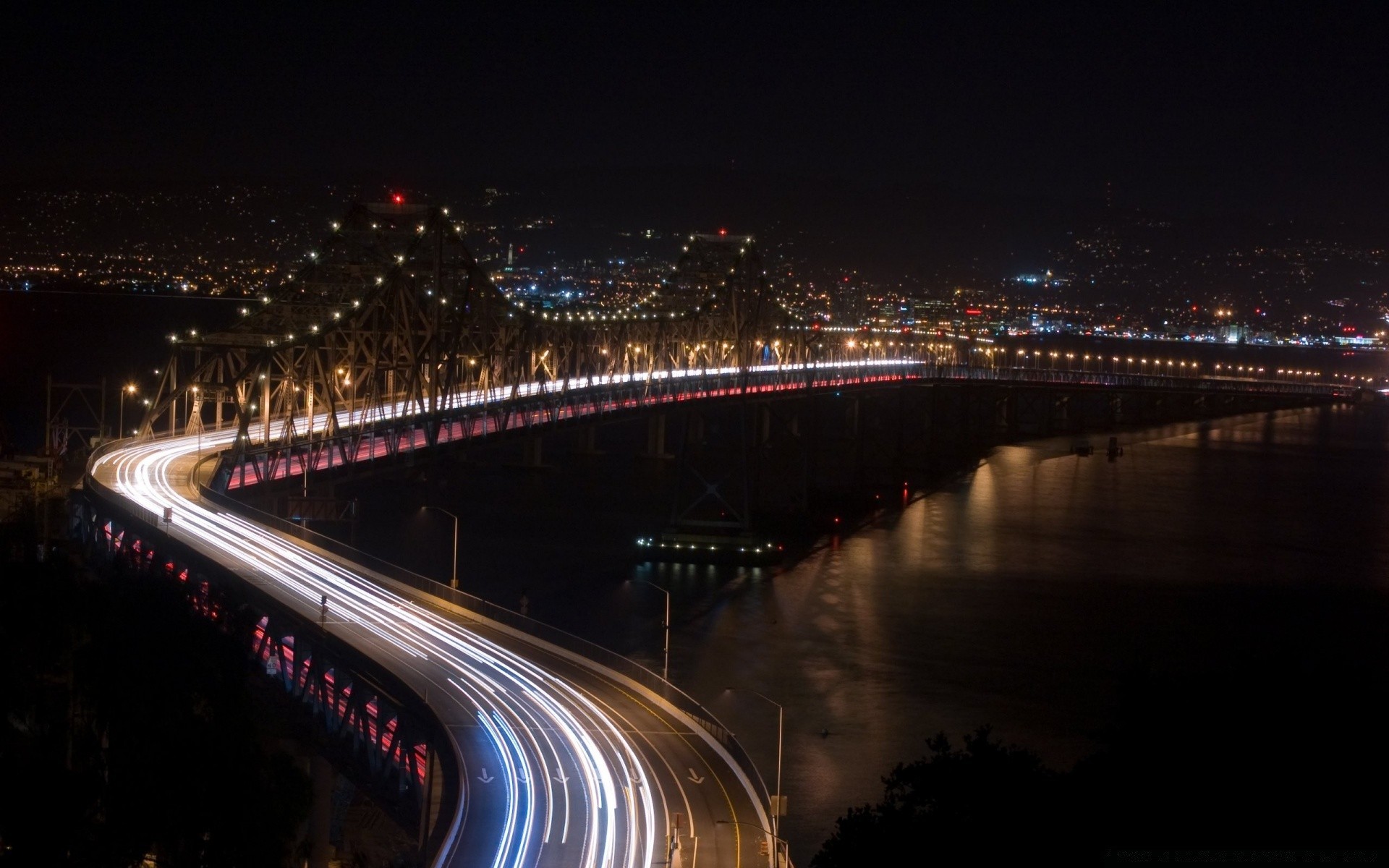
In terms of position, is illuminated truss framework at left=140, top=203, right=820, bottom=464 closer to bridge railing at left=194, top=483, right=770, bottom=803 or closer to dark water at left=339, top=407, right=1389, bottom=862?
dark water at left=339, top=407, right=1389, bottom=862

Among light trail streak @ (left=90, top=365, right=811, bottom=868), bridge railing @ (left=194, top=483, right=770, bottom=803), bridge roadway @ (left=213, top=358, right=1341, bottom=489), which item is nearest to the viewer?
light trail streak @ (left=90, top=365, right=811, bottom=868)

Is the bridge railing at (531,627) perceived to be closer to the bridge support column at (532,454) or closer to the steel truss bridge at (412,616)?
the steel truss bridge at (412,616)

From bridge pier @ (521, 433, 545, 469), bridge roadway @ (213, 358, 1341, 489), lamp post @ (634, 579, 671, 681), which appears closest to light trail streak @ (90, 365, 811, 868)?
lamp post @ (634, 579, 671, 681)

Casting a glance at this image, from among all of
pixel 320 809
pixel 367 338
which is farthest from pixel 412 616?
pixel 367 338

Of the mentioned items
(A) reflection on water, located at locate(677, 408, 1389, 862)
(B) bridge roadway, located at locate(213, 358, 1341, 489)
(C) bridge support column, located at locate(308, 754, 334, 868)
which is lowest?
(A) reflection on water, located at locate(677, 408, 1389, 862)

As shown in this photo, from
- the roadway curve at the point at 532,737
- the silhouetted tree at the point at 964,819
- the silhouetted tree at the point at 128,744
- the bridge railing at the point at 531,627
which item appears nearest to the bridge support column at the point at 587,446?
the bridge railing at the point at 531,627

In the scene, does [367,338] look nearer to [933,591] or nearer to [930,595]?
[933,591]
